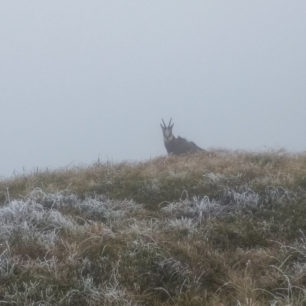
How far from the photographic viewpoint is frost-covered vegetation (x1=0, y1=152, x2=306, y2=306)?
5.34 meters

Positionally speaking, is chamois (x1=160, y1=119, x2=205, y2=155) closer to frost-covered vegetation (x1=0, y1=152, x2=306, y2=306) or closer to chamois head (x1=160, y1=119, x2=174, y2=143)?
chamois head (x1=160, y1=119, x2=174, y2=143)

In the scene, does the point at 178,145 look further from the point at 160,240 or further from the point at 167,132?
the point at 160,240

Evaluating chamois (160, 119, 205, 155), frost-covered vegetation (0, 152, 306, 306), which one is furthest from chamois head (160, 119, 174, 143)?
frost-covered vegetation (0, 152, 306, 306)

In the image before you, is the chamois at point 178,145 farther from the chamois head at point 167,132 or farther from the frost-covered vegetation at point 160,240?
the frost-covered vegetation at point 160,240

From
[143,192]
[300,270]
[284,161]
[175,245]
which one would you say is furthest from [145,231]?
[284,161]

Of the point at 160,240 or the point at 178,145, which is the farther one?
the point at 178,145

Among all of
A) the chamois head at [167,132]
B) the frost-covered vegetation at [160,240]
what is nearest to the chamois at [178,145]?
the chamois head at [167,132]

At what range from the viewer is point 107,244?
6.20 m

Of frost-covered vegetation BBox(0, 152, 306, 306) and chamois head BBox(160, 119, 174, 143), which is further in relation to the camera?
chamois head BBox(160, 119, 174, 143)

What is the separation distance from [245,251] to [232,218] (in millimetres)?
1156

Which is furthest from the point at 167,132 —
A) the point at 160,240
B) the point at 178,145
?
the point at 160,240

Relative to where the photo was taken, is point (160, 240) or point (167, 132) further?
point (167, 132)

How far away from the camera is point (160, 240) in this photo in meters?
6.35

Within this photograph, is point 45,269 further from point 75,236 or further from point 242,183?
point 242,183
